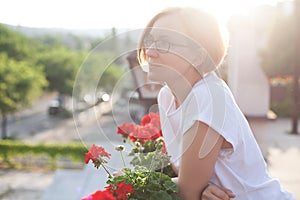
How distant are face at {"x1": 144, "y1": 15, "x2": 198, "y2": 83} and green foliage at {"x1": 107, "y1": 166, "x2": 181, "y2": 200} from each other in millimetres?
170

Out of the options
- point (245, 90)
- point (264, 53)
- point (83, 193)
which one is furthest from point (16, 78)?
point (83, 193)

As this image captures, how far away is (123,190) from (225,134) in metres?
0.19

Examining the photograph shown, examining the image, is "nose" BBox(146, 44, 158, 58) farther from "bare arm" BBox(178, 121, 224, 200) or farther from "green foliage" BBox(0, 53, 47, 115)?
"green foliage" BBox(0, 53, 47, 115)

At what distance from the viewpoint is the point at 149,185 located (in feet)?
2.23

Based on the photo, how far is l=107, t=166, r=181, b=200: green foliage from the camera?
658mm

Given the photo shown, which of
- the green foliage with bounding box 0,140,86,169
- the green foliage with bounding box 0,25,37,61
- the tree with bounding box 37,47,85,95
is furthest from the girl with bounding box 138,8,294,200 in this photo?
the tree with bounding box 37,47,85,95

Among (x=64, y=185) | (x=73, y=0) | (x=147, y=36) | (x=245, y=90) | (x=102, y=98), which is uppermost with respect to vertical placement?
(x=73, y=0)

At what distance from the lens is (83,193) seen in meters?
3.02

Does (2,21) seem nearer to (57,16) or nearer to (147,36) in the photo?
(57,16)

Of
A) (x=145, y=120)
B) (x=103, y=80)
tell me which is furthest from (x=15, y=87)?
(x=103, y=80)

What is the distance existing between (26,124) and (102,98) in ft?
48.3

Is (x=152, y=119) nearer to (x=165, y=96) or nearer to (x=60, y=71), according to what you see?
(x=165, y=96)

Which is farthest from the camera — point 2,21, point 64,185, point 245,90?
point 245,90

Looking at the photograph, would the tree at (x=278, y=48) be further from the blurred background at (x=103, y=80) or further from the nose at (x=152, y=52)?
the nose at (x=152, y=52)
